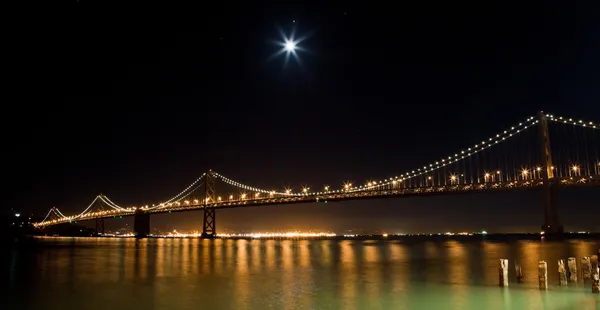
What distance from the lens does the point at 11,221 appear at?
106 metres

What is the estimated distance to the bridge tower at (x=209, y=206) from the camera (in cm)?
7219

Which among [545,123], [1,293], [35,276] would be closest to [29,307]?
[1,293]

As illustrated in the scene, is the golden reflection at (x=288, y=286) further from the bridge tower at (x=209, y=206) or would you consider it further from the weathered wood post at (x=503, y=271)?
the bridge tower at (x=209, y=206)

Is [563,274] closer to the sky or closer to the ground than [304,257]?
closer to the sky

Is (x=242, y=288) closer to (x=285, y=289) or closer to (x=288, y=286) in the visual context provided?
(x=285, y=289)

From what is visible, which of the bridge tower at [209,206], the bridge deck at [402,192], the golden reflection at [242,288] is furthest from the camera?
the bridge tower at [209,206]

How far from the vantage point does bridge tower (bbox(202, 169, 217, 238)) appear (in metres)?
72.2

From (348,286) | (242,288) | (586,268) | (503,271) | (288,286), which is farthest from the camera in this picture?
(288,286)

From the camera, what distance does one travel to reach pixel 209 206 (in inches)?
2798

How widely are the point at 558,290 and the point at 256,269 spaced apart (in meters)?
13.1

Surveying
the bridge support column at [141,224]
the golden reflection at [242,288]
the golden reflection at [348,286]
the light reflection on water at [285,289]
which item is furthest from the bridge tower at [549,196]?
the bridge support column at [141,224]

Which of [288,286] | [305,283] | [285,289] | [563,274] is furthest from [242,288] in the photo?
[563,274]

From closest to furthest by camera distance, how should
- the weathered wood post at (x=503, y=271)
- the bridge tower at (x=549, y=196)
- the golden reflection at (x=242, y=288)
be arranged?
1. the golden reflection at (x=242, y=288)
2. the weathered wood post at (x=503, y=271)
3. the bridge tower at (x=549, y=196)

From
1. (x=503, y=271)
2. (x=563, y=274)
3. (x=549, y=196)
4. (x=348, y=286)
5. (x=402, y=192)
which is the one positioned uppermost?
(x=402, y=192)
